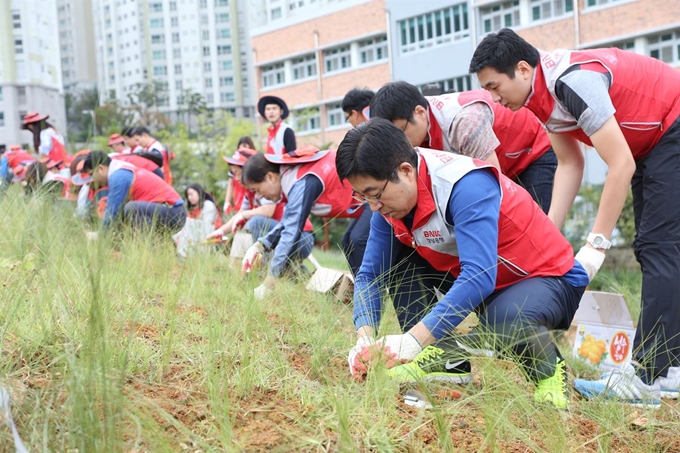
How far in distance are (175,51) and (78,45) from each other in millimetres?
12038

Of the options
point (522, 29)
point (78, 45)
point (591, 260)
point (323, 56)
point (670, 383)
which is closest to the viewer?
point (670, 383)

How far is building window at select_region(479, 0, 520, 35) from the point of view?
29281 mm

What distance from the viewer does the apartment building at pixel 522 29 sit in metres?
25.5

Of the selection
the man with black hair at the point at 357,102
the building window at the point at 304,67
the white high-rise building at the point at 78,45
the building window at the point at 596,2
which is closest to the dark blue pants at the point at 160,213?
the man with black hair at the point at 357,102

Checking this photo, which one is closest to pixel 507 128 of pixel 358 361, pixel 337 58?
pixel 358 361

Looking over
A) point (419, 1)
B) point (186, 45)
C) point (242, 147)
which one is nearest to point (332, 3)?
point (419, 1)

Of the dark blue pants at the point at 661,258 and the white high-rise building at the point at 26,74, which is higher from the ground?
the white high-rise building at the point at 26,74

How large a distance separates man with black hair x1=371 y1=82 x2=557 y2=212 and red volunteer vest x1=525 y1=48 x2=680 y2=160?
0.45 meters

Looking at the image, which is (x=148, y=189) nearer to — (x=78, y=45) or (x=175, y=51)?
(x=175, y=51)

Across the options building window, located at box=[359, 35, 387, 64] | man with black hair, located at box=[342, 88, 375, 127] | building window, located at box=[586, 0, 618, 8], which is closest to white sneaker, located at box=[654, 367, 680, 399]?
man with black hair, located at box=[342, 88, 375, 127]

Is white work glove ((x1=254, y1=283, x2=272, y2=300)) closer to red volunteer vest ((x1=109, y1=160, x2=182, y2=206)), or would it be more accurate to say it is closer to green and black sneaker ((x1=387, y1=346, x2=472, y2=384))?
green and black sneaker ((x1=387, y1=346, x2=472, y2=384))

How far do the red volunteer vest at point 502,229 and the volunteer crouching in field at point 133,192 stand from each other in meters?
3.77

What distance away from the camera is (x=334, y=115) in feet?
125

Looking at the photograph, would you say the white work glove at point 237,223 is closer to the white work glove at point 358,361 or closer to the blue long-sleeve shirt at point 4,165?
the white work glove at point 358,361
